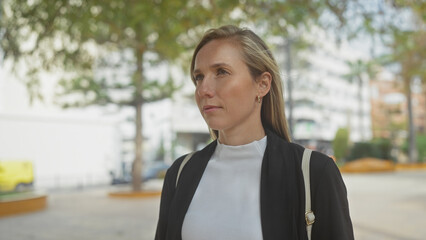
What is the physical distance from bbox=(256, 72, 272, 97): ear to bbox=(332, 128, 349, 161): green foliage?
29548mm

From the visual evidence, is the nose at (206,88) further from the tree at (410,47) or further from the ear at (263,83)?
the tree at (410,47)

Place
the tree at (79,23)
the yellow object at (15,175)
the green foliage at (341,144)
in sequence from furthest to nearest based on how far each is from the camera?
the green foliage at (341,144)
the yellow object at (15,175)
the tree at (79,23)

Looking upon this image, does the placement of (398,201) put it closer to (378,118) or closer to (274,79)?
(274,79)

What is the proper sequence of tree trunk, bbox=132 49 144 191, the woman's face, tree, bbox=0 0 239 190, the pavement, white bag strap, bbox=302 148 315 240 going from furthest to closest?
tree trunk, bbox=132 49 144 191, the pavement, tree, bbox=0 0 239 190, the woman's face, white bag strap, bbox=302 148 315 240

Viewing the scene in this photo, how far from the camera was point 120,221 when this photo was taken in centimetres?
977

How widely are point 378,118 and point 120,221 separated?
182 feet

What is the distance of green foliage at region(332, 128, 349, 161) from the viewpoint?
98.9ft

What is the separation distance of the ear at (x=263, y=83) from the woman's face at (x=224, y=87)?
2cm

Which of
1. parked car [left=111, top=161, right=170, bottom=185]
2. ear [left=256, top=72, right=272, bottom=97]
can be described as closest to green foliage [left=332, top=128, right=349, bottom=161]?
parked car [left=111, top=161, right=170, bottom=185]

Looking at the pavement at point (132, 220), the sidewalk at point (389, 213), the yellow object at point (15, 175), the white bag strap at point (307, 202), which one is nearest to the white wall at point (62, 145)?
the yellow object at point (15, 175)

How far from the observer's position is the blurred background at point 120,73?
6.25 metres

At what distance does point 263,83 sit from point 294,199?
45 centimetres

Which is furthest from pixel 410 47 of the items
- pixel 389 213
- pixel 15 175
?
pixel 15 175

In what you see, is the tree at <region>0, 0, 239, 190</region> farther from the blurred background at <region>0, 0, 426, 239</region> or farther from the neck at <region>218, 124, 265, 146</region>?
the neck at <region>218, 124, 265, 146</region>
